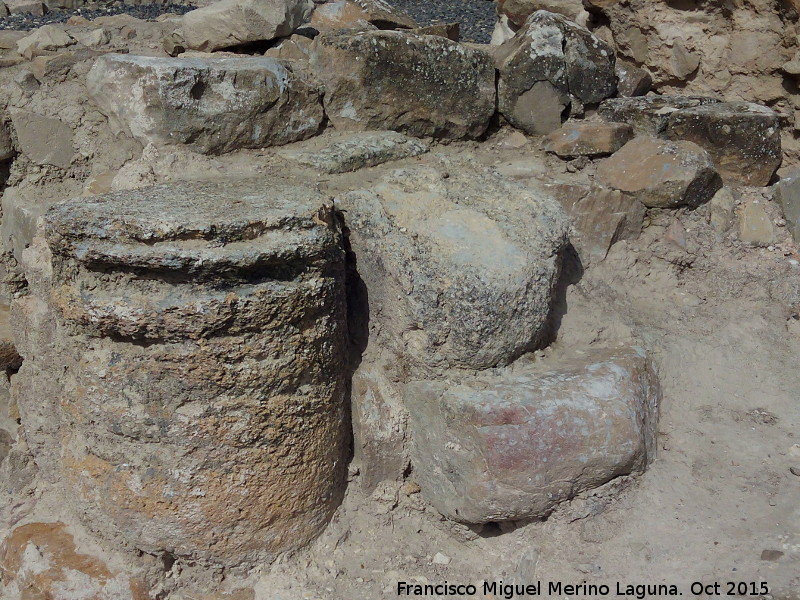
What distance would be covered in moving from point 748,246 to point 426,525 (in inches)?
66.8

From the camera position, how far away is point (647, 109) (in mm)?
3266

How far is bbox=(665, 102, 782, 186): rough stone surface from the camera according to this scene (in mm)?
3150

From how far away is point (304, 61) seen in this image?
3090mm

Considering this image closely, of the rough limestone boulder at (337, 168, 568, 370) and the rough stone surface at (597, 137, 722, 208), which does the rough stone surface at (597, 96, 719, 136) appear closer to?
the rough stone surface at (597, 137, 722, 208)

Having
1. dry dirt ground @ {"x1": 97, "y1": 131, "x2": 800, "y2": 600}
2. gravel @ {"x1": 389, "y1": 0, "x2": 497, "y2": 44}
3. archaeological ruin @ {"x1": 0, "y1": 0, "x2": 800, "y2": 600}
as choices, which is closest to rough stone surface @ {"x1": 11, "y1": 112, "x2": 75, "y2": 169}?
archaeological ruin @ {"x1": 0, "y1": 0, "x2": 800, "y2": 600}

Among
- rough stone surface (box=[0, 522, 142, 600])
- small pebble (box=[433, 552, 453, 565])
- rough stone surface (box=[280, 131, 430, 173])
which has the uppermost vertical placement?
rough stone surface (box=[280, 131, 430, 173])

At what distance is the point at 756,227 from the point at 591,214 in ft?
2.30

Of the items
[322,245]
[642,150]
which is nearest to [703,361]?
[642,150]

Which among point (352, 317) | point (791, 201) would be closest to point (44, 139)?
point (352, 317)

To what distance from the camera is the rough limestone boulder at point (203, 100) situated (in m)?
2.66

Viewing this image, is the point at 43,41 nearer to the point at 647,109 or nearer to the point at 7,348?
the point at 7,348

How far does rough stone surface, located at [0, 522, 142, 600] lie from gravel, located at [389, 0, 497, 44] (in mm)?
4003

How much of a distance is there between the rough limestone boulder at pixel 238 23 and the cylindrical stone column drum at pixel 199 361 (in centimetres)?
121

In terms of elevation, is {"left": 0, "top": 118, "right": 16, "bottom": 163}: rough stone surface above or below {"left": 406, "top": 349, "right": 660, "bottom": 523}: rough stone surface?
above
